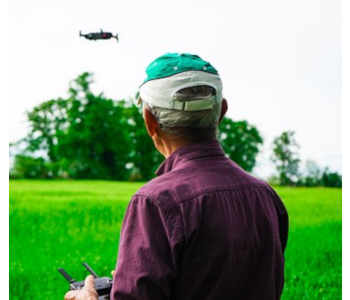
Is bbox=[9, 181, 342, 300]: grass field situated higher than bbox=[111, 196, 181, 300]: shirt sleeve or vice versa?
bbox=[111, 196, 181, 300]: shirt sleeve

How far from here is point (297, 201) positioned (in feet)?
22.5

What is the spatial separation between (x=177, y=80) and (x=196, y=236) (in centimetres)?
37

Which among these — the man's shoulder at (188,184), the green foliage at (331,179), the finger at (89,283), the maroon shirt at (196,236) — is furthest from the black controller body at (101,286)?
the green foliage at (331,179)

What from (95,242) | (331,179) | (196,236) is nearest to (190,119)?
(196,236)

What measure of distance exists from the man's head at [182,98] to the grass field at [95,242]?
2365 millimetres

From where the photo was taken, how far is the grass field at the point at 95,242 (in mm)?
3488

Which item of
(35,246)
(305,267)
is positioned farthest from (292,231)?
(35,246)

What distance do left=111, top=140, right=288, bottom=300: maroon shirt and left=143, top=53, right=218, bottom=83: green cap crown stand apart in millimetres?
184

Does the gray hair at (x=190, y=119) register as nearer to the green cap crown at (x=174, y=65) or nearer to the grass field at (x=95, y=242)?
the green cap crown at (x=174, y=65)

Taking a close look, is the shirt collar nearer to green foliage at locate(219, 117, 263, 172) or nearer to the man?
the man

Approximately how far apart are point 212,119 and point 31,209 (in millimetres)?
5197

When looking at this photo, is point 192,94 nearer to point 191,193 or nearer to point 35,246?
point 191,193

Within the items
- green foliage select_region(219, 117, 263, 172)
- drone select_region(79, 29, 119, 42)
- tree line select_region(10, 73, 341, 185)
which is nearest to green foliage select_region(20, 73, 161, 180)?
tree line select_region(10, 73, 341, 185)

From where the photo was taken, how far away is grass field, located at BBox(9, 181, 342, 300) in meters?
3.49
